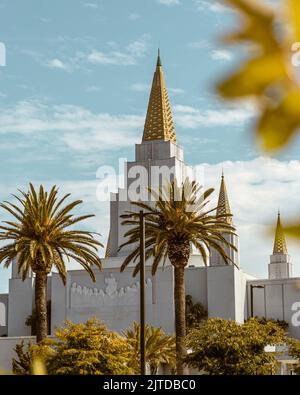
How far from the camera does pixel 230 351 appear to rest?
42688 mm

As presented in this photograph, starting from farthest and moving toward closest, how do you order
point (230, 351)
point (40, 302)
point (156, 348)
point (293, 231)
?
point (156, 348) → point (230, 351) → point (40, 302) → point (293, 231)

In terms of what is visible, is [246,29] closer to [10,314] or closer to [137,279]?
[137,279]

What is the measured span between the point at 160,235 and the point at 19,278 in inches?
1801

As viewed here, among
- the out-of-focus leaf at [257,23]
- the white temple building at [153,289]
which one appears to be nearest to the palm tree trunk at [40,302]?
the white temple building at [153,289]

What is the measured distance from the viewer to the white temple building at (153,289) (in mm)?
76812

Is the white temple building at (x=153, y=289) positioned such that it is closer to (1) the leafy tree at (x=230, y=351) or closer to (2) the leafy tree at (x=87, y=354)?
(1) the leafy tree at (x=230, y=351)

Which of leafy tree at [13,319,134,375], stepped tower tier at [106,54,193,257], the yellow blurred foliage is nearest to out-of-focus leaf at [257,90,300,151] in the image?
the yellow blurred foliage

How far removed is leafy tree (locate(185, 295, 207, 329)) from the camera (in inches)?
2906

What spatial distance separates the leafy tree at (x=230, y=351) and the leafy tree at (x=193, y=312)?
29312 millimetres

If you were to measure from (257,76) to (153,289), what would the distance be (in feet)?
251

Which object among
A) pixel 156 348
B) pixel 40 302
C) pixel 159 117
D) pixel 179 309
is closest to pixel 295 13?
pixel 179 309

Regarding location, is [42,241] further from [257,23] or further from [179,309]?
[257,23]
